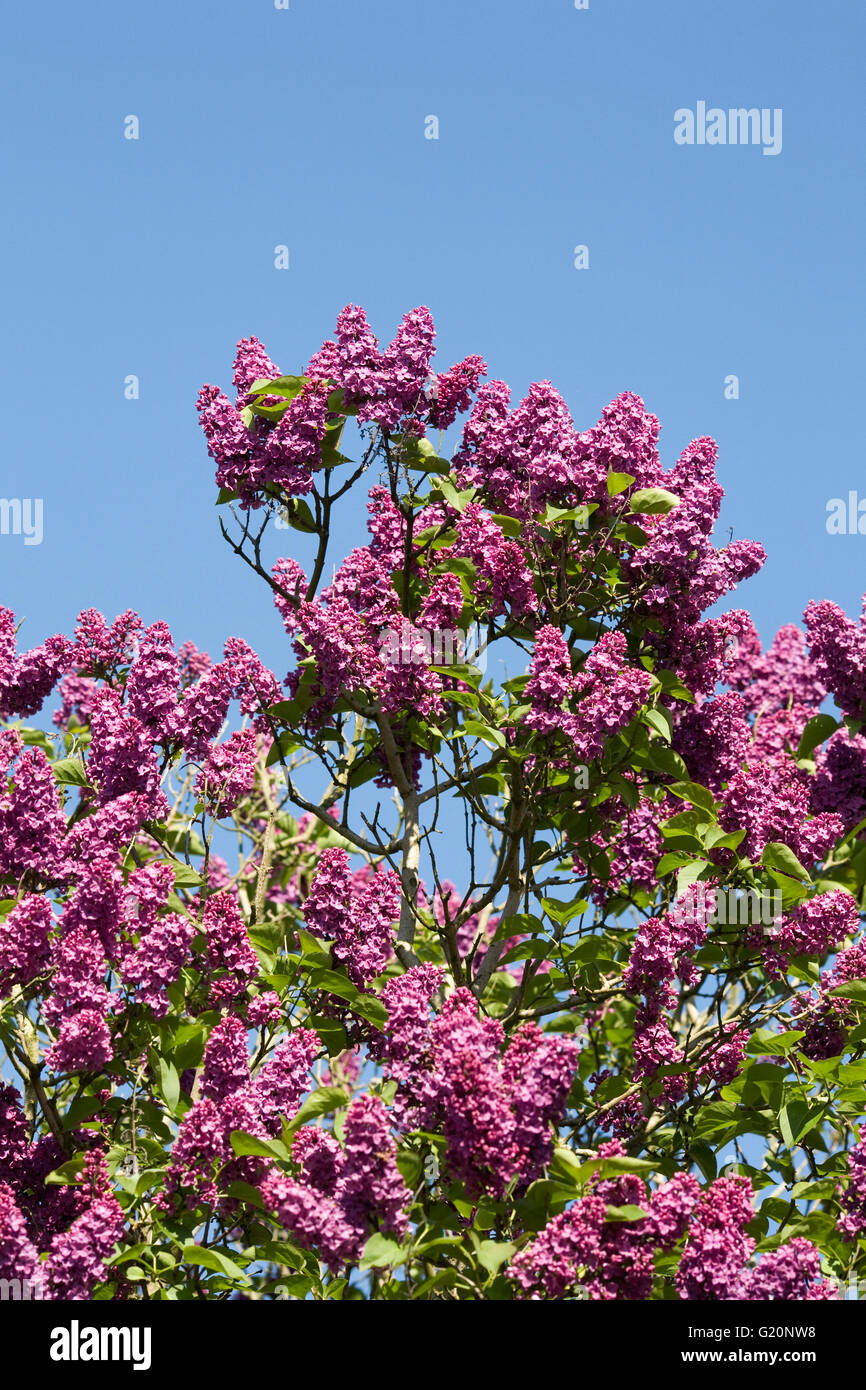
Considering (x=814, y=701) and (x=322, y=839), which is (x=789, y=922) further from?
(x=322, y=839)

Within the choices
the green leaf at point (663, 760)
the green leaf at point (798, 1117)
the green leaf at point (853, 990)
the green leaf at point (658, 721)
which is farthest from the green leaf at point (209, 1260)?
the green leaf at point (663, 760)

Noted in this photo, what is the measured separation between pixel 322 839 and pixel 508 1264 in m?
7.09

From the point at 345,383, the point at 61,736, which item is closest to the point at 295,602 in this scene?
the point at 345,383

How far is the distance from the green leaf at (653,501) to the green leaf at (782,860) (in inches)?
67.4

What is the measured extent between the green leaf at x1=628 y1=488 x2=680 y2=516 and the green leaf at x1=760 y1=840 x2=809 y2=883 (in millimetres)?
1712

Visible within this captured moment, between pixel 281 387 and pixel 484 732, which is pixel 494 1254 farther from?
pixel 281 387

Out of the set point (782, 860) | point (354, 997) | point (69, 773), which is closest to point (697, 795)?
point (782, 860)

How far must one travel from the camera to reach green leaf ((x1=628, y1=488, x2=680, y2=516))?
25.4 feet

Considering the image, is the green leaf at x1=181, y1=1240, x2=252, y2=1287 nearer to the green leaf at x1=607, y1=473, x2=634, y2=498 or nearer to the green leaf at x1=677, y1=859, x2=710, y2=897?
the green leaf at x1=677, y1=859, x2=710, y2=897

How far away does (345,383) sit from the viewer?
7957 mm

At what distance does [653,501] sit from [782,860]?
184cm

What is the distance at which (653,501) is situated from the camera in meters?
7.78

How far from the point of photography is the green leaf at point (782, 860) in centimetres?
723
